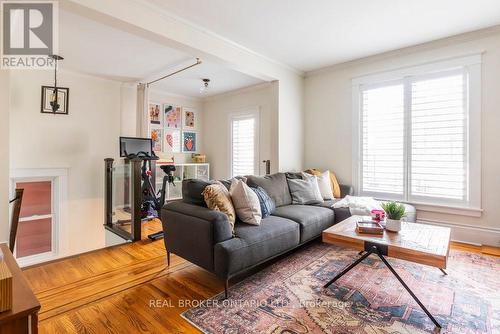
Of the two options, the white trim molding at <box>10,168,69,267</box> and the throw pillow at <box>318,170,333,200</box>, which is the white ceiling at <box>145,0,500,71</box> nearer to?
the throw pillow at <box>318,170,333,200</box>

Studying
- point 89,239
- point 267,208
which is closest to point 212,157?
point 89,239

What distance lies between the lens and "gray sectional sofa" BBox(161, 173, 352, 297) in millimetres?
2094

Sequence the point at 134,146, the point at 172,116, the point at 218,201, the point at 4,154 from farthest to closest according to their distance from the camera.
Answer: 1. the point at 172,116
2. the point at 134,146
3. the point at 218,201
4. the point at 4,154

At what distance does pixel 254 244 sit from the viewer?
2.24 m

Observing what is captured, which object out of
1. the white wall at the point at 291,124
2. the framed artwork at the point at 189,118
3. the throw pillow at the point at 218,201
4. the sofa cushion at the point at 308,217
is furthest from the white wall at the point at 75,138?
the sofa cushion at the point at 308,217

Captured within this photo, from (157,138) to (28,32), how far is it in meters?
2.85

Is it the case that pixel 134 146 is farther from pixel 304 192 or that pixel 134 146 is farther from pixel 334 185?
pixel 334 185

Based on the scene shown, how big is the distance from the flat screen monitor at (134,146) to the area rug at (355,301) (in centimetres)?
306

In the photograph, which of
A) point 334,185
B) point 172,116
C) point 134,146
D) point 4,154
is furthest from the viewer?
point 172,116

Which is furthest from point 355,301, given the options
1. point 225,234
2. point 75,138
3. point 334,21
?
point 75,138

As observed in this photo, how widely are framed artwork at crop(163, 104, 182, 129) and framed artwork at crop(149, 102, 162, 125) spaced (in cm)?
13

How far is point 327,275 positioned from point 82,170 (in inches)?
169

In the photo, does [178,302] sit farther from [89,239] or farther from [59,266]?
[89,239]

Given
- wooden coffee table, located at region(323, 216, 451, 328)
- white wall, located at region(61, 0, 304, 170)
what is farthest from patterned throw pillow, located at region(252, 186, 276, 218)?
white wall, located at region(61, 0, 304, 170)
